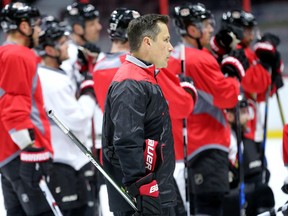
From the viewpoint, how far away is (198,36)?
4184 millimetres

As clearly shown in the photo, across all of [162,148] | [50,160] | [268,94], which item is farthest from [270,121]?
[162,148]

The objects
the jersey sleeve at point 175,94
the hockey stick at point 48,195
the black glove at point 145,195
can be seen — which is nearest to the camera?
the black glove at point 145,195

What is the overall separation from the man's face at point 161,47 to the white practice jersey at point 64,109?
1.27 metres

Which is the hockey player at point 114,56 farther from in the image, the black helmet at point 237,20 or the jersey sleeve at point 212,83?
the black helmet at point 237,20

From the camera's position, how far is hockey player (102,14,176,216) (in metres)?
2.83

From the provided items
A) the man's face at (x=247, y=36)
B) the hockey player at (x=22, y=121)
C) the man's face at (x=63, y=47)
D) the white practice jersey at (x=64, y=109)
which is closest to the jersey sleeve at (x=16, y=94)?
the hockey player at (x=22, y=121)

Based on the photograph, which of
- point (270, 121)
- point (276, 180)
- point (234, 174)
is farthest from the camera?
point (270, 121)

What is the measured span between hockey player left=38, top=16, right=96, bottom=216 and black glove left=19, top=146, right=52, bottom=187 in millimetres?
457

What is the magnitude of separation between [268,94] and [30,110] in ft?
5.76

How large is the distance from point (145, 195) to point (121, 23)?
1348 mm

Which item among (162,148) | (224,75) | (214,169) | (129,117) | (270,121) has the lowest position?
(270,121)

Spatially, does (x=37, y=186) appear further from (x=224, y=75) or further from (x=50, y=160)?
(x=224, y=75)

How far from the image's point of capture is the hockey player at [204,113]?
4.05 meters

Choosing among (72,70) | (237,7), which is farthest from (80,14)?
(237,7)
